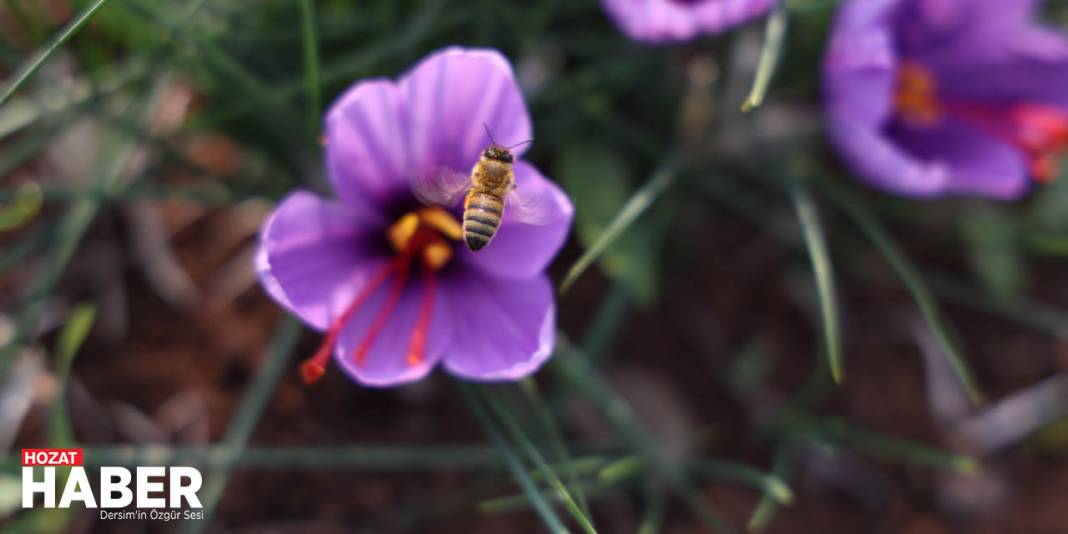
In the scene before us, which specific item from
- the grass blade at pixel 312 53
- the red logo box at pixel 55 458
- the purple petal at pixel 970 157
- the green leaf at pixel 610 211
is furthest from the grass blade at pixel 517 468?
the purple petal at pixel 970 157

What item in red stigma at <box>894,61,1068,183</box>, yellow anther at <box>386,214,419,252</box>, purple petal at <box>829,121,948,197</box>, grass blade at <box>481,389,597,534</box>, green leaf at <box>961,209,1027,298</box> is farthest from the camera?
green leaf at <box>961,209,1027,298</box>

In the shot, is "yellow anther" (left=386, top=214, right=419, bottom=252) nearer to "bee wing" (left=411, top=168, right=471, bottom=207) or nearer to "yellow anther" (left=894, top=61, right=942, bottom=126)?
"bee wing" (left=411, top=168, right=471, bottom=207)

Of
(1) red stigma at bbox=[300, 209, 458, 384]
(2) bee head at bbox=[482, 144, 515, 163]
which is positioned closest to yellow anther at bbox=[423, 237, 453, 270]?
(1) red stigma at bbox=[300, 209, 458, 384]

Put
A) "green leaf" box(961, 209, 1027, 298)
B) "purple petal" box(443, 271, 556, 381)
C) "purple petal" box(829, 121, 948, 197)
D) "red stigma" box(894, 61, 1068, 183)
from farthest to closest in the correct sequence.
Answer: "green leaf" box(961, 209, 1027, 298)
"red stigma" box(894, 61, 1068, 183)
"purple petal" box(829, 121, 948, 197)
"purple petal" box(443, 271, 556, 381)

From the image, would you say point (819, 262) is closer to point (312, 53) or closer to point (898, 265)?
point (898, 265)

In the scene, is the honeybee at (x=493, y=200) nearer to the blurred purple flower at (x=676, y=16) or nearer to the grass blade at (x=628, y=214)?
the grass blade at (x=628, y=214)

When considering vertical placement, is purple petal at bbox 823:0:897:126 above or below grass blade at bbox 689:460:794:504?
above
